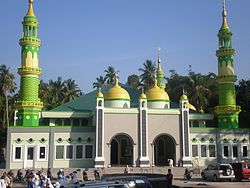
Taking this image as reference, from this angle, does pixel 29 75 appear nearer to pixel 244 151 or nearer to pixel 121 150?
pixel 121 150

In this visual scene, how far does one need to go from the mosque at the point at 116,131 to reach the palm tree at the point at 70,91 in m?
22.9

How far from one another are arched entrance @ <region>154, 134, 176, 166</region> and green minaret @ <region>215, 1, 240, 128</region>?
6497mm

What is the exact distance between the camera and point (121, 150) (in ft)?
134

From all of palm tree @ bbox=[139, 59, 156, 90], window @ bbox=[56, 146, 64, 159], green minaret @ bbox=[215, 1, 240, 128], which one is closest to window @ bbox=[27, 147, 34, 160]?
window @ bbox=[56, 146, 64, 159]

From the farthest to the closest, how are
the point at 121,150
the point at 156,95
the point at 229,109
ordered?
the point at 156,95, the point at 121,150, the point at 229,109

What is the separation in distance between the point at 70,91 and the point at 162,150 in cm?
2876

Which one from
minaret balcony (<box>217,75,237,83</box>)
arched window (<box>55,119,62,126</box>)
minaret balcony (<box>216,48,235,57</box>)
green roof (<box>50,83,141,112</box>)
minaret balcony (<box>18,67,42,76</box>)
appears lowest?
arched window (<box>55,119,62,126</box>)

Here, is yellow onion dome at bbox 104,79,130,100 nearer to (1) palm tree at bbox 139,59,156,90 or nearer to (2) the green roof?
(2) the green roof

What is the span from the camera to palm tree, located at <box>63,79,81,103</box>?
65.0 metres

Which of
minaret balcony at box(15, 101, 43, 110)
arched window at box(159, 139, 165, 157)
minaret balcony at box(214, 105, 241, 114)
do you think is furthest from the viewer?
arched window at box(159, 139, 165, 157)

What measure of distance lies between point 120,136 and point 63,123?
22.6 feet

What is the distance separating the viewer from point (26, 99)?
125 feet

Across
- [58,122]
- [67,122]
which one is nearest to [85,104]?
[67,122]

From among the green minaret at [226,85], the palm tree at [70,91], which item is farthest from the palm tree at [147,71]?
the green minaret at [226,85]
